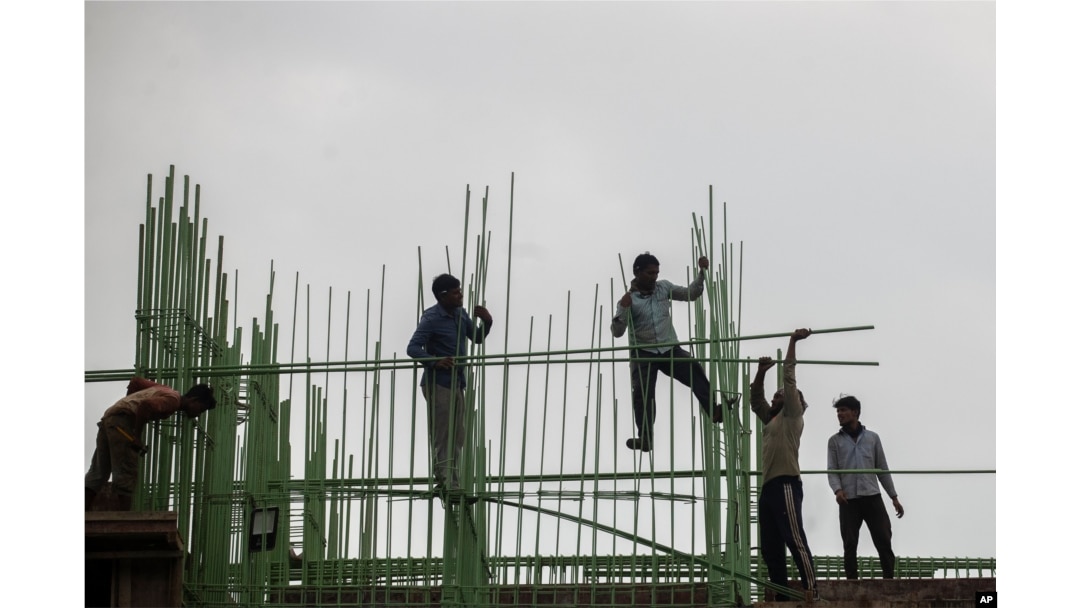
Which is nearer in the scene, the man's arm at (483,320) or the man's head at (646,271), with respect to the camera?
the man's arm at (483,320)

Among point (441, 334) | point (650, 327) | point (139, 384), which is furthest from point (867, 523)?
point (139, 384)

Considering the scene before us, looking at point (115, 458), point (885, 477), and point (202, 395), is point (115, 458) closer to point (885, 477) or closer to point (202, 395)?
point (202, 395)

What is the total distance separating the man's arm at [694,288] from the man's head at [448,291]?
1847mm

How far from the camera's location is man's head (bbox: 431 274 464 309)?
14648 millimetres

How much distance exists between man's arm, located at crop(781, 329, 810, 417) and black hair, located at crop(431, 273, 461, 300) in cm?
277

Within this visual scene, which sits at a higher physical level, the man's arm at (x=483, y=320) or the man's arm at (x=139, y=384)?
the man's arm at (x=483, y=320)

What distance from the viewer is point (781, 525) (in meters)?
13.5

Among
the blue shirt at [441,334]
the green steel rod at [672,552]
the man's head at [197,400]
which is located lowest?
the green steel rod at [672,552]

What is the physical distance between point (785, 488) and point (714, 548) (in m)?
0.99

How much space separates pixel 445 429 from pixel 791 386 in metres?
2.67

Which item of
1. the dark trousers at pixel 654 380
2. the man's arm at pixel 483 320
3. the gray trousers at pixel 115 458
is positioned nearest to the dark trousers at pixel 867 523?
the dark trousers at pixel 654 380

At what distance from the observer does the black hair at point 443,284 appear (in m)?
14.7

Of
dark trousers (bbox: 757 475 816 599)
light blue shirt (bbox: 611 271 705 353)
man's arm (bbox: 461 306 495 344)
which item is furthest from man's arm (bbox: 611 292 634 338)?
dark trousers (bbox: 757 475 816 599)

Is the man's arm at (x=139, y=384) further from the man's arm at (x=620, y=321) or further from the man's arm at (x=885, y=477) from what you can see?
the man's arm at (x=885, y=477)
